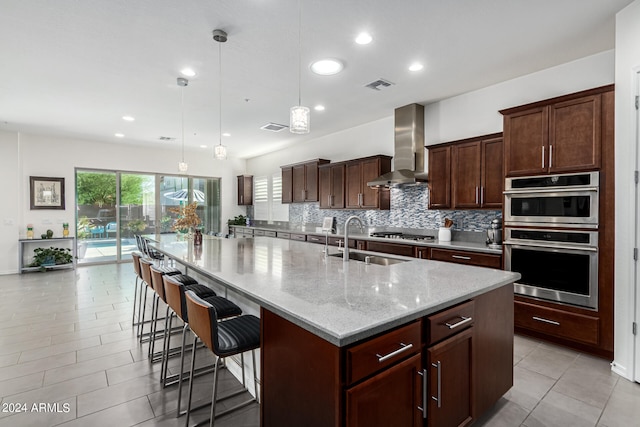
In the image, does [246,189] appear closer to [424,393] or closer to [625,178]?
[625,178]

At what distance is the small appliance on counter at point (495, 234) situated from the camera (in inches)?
145

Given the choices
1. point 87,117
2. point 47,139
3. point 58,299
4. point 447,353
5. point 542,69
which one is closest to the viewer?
point 447,353

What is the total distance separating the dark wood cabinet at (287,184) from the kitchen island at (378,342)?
503 cm

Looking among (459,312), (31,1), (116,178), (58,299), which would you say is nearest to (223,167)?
(116,178)

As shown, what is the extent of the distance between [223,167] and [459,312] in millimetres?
8522

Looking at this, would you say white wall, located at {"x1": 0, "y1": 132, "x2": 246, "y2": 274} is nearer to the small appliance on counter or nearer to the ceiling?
the ceiling

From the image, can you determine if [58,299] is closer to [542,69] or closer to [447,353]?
[447,353]

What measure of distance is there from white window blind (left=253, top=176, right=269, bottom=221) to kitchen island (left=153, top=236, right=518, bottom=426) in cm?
632

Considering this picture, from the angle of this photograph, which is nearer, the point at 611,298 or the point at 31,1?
the point at 31,1

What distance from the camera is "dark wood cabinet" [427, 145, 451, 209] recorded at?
4203 mm

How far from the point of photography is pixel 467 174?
4.00m

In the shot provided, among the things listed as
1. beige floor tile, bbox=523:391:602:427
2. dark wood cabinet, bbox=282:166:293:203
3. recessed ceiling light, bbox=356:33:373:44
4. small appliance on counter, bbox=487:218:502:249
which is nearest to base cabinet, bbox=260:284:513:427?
beige floor tile, bbox=523:391:602:427

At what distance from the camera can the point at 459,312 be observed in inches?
64.3

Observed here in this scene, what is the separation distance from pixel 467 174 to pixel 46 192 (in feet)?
27.0
